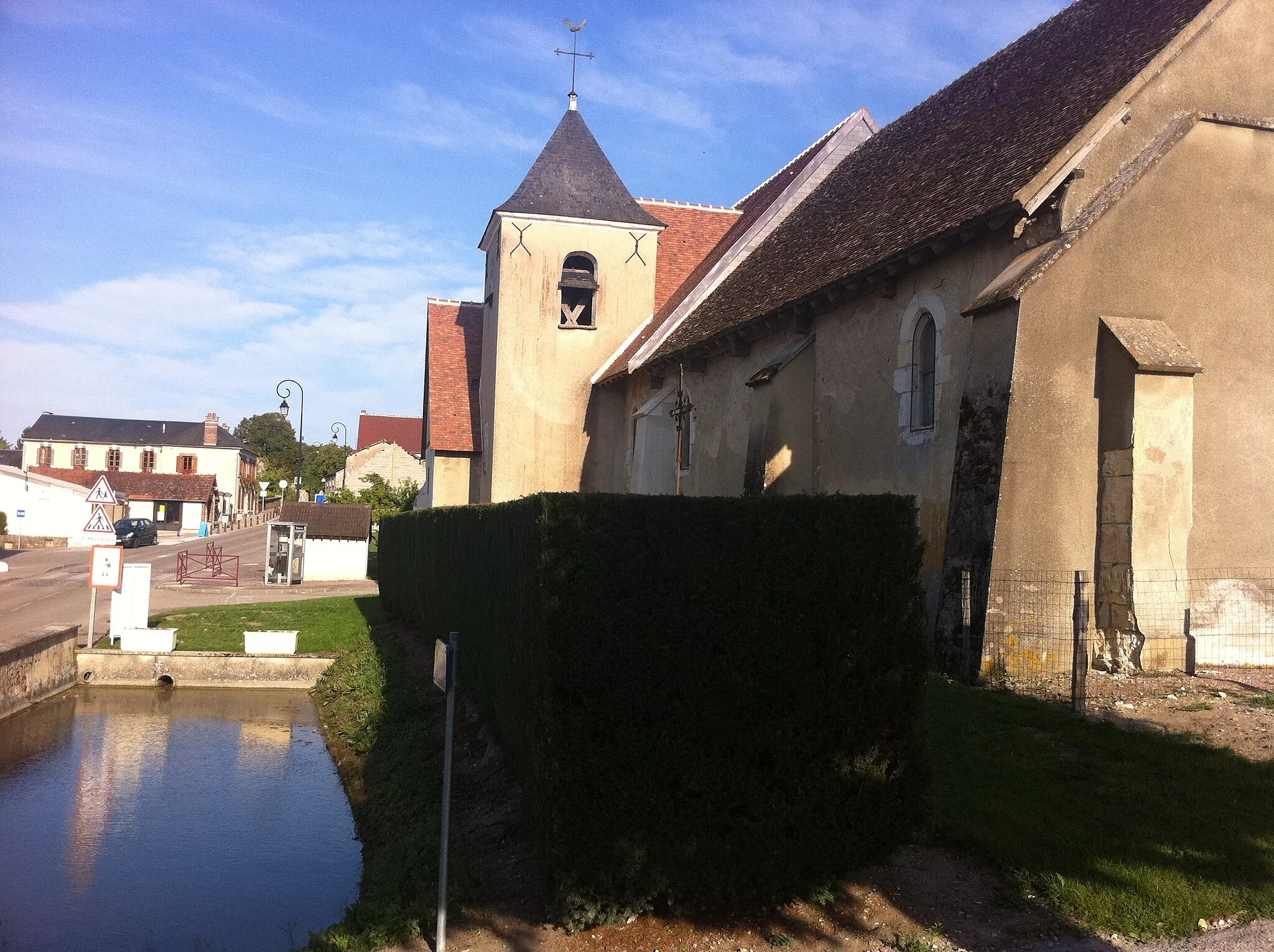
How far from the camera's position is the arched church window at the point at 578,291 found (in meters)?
24.2

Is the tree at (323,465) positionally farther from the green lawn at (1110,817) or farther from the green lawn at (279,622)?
the green lawn at (1110,817)

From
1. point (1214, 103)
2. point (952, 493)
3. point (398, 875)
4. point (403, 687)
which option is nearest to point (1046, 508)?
point (952, 493)

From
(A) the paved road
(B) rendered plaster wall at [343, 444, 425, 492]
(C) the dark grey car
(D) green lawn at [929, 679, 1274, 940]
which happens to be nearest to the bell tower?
(A) the paved road

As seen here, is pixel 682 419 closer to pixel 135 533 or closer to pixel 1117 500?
pixel 1117 500

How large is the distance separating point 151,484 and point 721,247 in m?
61.7

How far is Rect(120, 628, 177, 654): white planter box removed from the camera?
1728cm

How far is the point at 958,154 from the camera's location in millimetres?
14102

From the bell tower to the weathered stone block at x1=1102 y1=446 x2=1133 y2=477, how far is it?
14822 mm

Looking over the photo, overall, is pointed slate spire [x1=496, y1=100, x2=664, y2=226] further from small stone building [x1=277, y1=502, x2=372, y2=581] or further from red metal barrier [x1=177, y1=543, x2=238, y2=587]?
red metal barrier [x1=177, y1=543, x2=238, y2=587]

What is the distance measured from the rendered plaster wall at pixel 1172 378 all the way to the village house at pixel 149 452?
73.1 meters

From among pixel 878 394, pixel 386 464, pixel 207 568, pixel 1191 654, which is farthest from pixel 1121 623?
pixel 386 464

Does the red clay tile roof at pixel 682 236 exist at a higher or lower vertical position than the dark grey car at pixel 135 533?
higher

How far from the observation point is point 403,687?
14438mm

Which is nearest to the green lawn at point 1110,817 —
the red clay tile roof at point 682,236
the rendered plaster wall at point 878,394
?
the rendered plaster wall at point 878,394
